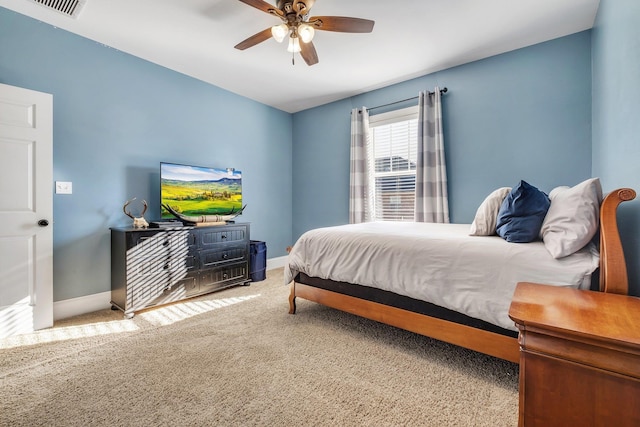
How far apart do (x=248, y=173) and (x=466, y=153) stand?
2946 millimetres

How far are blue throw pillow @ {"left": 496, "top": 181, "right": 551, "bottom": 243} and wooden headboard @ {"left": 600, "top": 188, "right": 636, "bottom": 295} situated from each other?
391mm

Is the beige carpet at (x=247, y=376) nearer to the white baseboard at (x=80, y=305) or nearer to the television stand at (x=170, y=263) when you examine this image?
the white baseboard at (x=80, y=305)

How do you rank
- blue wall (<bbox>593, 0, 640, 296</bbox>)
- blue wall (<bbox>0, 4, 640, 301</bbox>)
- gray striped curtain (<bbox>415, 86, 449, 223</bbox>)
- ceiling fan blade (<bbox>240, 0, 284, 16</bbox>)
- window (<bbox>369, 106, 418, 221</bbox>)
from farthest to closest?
window (<bbox>369, 106, 418, 221</bbox>) < gray striped curtain (<bbox>415, 86, 449, 223</bbox>) < blue wall (<bbox>0, 4, 640, 301</bbox>) < ceiling fan blade (<bbox>240, 0, 284, 16</bbox>) < blue wall (<bbox>593, 0, 640, 296</bbox>)

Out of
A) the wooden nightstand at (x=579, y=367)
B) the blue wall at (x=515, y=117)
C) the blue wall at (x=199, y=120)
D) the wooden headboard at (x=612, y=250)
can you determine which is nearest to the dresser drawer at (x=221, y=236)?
the blue wall at (x=199, y=120)

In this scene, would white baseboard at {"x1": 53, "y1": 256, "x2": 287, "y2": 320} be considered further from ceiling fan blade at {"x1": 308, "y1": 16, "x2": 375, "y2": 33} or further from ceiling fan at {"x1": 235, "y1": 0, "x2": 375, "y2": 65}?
ceiling fan blade at {"x1": 308, "y1": 16, "x2": 375, "y2": 33}

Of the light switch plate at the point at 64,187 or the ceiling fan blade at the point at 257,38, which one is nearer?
the ceiling fan blade at the point at 257,38

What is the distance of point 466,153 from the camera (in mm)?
3293

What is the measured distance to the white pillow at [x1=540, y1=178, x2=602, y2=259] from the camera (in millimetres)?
1414

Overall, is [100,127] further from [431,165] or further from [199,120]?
[431,165]

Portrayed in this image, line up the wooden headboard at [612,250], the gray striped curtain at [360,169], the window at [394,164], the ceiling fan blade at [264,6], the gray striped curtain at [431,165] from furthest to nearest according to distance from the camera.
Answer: the gray striped curtain at [360,169] → the window at [394,164] → the gray striped curtain at [431,165] → the ceiling fan blade at [264,6] → the wooden headboard at [612,250]

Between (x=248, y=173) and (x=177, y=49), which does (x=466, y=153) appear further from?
(x=177, y=49)

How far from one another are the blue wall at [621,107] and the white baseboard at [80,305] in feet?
13.1

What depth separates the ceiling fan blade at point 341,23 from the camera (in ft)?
6.82

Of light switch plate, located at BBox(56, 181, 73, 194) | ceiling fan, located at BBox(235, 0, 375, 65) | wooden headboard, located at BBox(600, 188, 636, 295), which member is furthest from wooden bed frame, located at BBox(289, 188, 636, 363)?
light switch plate, located at BBox(56, 181, 73, 194)
